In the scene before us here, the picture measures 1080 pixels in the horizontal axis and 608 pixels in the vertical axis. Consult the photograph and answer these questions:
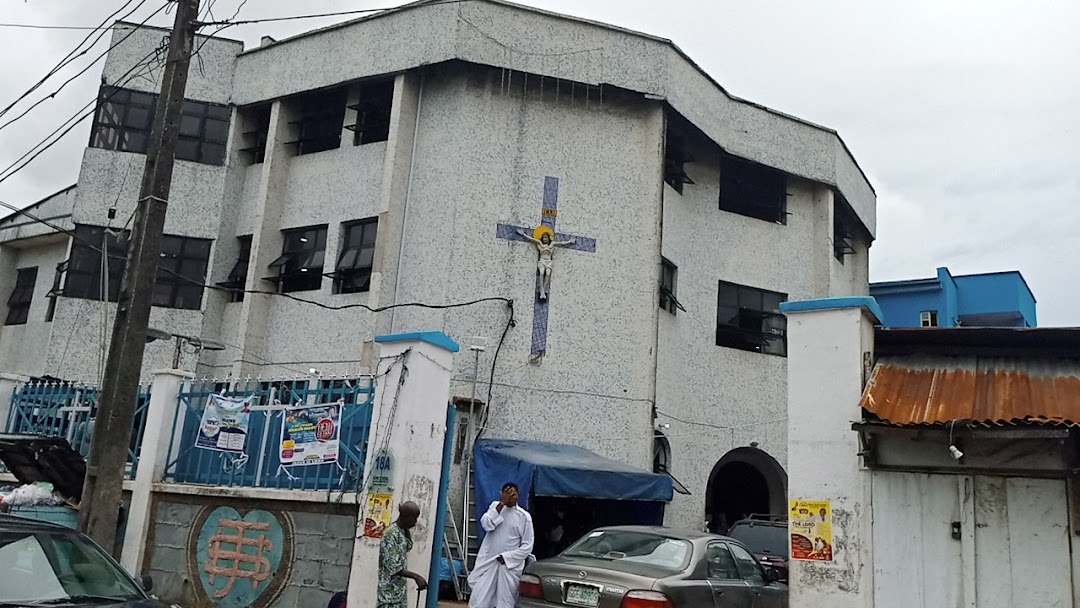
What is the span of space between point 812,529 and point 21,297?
21233 millimetres

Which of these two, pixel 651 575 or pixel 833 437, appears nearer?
pixel 651 575

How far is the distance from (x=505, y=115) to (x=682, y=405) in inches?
256

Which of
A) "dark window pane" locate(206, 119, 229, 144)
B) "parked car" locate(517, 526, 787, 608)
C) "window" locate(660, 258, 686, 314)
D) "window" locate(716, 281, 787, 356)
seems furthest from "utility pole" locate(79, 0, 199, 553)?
"window" locate(716, 281, 787, 356)

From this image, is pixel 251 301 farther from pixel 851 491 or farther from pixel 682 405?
pixel 851 491

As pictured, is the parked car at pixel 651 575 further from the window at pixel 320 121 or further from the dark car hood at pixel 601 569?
the window at pixel 320 121

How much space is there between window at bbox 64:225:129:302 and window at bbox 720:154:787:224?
41.9ft

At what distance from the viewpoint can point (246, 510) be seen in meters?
9.66

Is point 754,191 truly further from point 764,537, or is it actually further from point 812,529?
point 812,529

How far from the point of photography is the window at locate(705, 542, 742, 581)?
7.78 metres

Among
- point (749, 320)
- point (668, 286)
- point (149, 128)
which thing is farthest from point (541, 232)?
point (149, 128)

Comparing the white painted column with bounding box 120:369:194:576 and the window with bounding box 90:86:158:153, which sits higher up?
the window with bounding box 90:86:158:153

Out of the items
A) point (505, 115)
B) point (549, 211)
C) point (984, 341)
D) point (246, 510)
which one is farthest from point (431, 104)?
point (984, 341)

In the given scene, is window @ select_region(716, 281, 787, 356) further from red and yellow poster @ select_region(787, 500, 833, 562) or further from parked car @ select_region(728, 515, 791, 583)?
red and yellow poster @ select_region(787, 500, 833, 562)

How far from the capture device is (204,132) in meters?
18.9
